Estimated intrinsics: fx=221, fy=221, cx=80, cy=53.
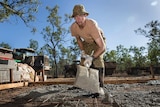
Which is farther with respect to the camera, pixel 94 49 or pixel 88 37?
pixel 94 49

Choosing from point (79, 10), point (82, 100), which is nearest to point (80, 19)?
point (79, 10)

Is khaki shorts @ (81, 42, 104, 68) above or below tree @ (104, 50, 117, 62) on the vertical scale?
below

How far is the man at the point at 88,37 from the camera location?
3996mm

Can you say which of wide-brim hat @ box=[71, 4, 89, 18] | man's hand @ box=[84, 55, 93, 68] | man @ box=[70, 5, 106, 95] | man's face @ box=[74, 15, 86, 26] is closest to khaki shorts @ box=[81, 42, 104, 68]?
man @ box=[70, 5, 106, 95]

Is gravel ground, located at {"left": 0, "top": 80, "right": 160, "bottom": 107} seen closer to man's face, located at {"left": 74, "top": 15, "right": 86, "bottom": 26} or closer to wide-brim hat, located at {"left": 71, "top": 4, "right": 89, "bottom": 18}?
man's face, located at {"left": 74, "top": 15, "right": 86, "bottom": 26}

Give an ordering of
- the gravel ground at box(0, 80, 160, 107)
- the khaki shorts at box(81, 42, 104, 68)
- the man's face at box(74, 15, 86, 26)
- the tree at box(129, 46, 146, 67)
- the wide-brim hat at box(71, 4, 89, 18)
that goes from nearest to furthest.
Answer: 1. the gravel ground at box(0, 80, 160, 107)
2. the wide-brim hat at box(71, 4, 89, 18)
3. the man's face at box(74, 15, 86, 26)
4. the khaki shorts at box(81, 42, 104, 68)
5. the tree at box(129, 46, 146, 67)

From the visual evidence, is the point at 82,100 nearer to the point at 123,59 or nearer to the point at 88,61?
the point at 88,61

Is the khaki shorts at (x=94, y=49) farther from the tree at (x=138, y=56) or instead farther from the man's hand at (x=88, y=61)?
the tree at (x=138, y=56)

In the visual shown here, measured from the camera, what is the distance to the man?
13.1 feet

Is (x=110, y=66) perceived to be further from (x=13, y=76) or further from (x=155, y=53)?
(x=13, y=76)

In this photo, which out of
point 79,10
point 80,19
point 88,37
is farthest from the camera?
point 88,37

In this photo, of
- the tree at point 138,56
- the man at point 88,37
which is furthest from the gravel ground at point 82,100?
the tree at point 138,56

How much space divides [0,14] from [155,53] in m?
25.3

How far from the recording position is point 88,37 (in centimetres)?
439
